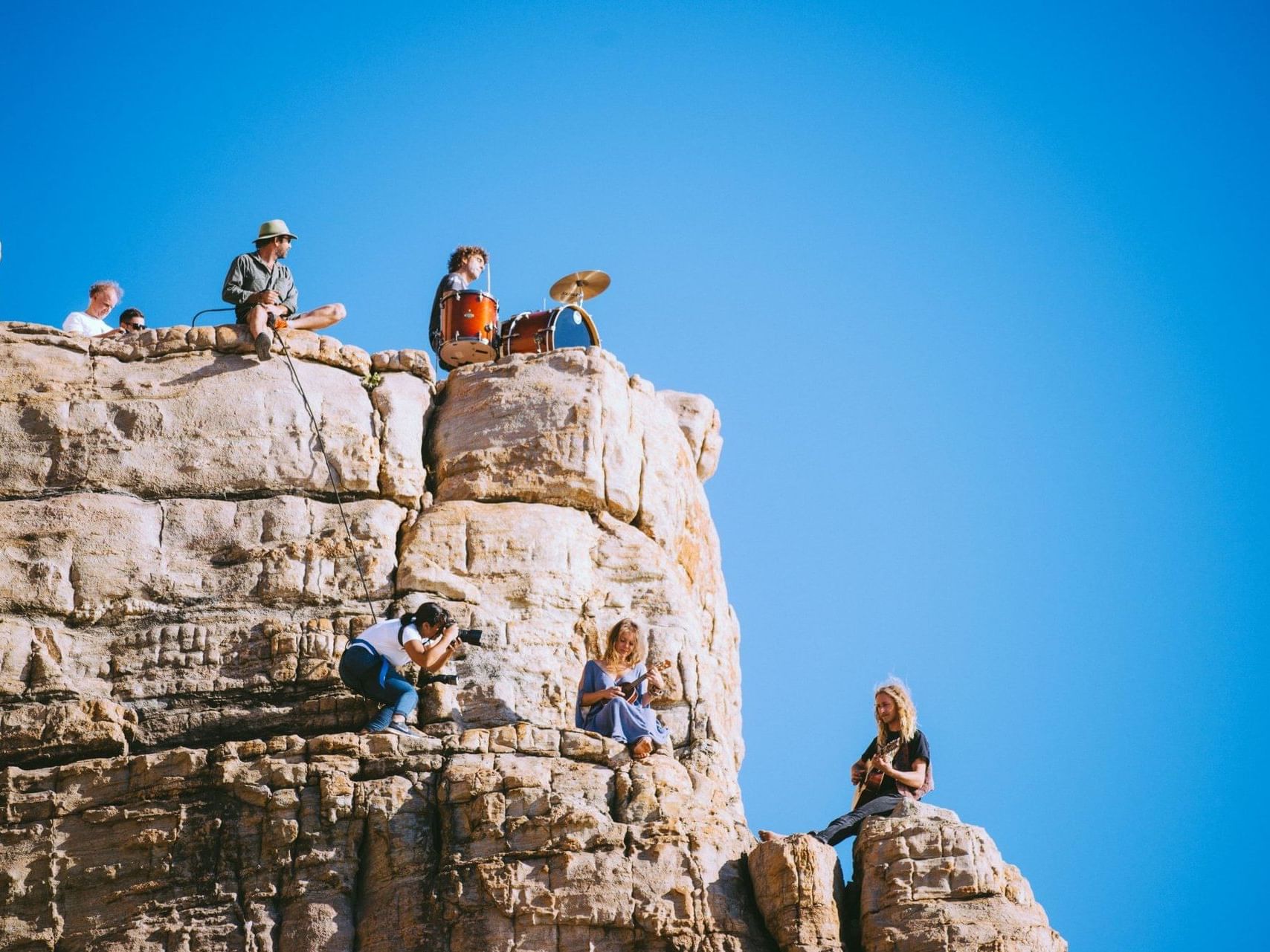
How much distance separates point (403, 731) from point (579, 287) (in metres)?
6.62

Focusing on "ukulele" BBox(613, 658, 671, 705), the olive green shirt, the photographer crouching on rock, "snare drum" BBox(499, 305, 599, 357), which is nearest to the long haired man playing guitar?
"ukulele" BBox(613, 658, 671, 705)

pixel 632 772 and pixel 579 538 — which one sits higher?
pixel 579 538

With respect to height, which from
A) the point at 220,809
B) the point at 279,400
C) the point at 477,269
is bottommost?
the point at 220,809

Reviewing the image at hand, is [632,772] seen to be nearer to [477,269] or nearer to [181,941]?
[181,941]

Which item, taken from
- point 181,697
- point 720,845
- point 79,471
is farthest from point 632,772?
point 79,471

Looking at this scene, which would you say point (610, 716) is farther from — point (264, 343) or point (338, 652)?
point (264, 343)

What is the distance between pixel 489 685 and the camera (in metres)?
17.1

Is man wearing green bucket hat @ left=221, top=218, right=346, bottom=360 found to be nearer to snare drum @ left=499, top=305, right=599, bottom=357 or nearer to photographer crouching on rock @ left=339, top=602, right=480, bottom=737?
snare drum @ left=499, top=305, right=599, bottom=357

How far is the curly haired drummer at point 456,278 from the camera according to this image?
20.0 meters

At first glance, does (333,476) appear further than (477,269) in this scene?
No

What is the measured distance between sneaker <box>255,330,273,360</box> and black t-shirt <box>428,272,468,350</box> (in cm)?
202

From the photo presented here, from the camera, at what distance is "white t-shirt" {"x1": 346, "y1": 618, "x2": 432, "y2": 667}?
16203mm

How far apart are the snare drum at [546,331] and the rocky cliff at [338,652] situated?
2.87 ft

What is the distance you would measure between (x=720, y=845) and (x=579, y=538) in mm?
3531
